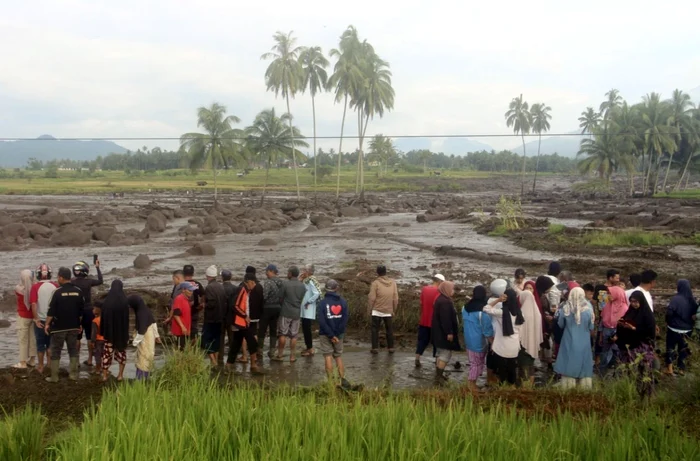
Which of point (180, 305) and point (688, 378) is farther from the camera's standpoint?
point (180, 305)

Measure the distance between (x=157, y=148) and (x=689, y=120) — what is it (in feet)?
418

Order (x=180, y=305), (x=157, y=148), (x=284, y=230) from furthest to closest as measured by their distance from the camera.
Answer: (x=157, y=148) → (x=284, y=230) → (x=180, y=305)

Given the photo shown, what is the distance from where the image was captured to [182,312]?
9219 mm

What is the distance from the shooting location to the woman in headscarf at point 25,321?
911 cm

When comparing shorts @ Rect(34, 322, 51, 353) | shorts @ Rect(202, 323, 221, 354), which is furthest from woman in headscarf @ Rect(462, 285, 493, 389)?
shorts @ Rect(34, 322, 51, 353)

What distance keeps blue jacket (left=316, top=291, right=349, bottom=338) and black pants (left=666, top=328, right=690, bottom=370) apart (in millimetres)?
4502

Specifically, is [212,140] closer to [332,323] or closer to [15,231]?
[15,231]

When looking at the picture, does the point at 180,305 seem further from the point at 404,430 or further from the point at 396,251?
the point at 396,251

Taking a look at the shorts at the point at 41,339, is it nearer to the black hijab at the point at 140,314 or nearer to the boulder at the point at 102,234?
the black hijab at the point at 140,314

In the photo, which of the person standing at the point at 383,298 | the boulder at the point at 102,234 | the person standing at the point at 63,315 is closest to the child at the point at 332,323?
the person standing at the point at 383,298

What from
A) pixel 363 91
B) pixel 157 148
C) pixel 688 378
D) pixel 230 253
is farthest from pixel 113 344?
pixel 157 148

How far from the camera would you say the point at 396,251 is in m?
26.1

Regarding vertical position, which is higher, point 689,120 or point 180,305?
point 689,120

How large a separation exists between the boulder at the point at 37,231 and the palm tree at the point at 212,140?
828 inches
